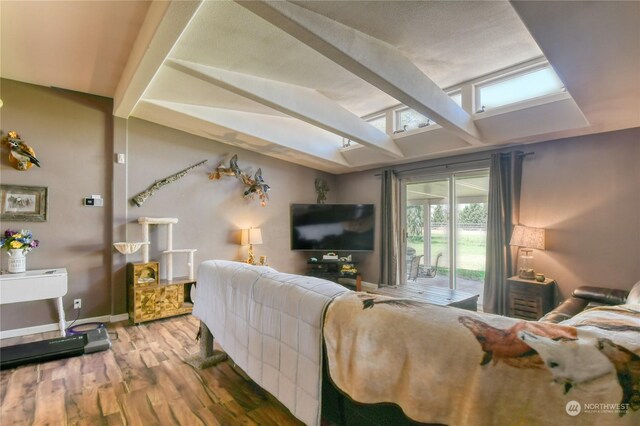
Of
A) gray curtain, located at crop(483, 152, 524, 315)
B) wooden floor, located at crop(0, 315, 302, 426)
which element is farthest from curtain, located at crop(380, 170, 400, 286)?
wooden floor, located at crop(0, 315, 302, 426)

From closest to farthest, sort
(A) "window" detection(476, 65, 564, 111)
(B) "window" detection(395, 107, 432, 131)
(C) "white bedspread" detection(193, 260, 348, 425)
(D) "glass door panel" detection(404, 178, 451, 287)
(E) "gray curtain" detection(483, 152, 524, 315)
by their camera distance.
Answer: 1. (C) "white bedspread" detection(193, 260, 348, 425)
2. (A) "window" detection(476, 65, 564, 111)
3. (E) "gray curtain" detection(483, 152, 524, 315)
4. (B) "window" detection(395, 107, 432, 131)
5. (D) "glass door panel" detection(404, 178, 451, 287)

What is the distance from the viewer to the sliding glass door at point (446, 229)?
171 inches

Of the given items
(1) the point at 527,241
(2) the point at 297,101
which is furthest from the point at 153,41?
(1) the point at 527,241

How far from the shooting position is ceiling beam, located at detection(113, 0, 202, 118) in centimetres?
187

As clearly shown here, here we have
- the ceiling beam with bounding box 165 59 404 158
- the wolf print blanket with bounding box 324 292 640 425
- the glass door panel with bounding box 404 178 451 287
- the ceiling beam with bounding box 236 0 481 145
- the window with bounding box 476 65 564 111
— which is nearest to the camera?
the wolf print blanket with bounding box 324 292 640 425

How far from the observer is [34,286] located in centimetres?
292

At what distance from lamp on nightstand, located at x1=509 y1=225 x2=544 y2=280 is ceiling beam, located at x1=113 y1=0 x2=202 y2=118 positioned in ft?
13.0

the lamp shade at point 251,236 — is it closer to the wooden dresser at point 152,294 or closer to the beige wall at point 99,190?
the beige wall at point 99,190

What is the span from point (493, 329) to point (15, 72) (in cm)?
456

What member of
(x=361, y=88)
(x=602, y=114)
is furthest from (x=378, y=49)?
(x=602, y=114)

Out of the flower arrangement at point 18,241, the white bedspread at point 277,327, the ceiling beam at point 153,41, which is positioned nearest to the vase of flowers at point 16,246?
the flower arrangement at point 18,241

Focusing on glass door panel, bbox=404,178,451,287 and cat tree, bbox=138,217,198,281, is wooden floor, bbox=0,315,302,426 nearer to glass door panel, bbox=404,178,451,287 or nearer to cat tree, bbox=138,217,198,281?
cat tree, bbox=138,217,198,281

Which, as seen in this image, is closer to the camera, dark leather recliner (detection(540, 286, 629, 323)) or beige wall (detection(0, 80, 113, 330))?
dark leather recliner (detection(540, 286, 629, 323))

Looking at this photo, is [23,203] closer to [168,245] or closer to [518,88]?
[168,245]
